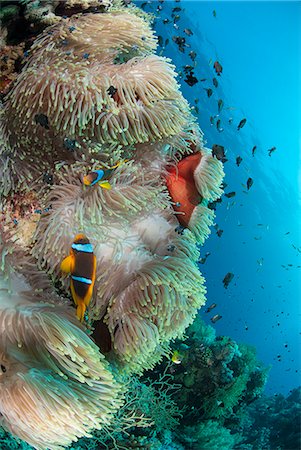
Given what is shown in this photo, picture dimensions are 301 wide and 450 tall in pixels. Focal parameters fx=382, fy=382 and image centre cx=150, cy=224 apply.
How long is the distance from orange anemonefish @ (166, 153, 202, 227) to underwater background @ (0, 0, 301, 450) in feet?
3.53

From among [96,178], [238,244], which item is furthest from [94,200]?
[238,244]

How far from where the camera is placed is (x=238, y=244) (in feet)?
152

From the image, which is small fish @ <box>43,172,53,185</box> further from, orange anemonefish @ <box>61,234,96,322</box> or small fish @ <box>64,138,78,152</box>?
orange anemonefish @ <box>61,234,96,322</box>

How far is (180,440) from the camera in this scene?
581 cm

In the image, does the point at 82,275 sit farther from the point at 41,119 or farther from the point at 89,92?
the point at 89,92

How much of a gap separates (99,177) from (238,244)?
1790 inches

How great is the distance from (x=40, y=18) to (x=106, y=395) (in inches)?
92.7

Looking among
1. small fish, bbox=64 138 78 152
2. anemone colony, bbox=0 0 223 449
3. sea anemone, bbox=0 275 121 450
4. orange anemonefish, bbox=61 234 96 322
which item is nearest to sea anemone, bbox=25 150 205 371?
anemone colony, bbox=0 0 223 449

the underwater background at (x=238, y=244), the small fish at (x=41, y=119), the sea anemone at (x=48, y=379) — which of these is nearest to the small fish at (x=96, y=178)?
the small fish at (x=41, y=119)

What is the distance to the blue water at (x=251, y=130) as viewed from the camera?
29.7m

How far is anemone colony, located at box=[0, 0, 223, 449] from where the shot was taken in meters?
2.17

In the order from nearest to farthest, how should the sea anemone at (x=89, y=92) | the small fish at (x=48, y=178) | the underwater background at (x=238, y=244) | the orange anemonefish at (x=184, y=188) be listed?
the sea anemone at (x=89, y=92)
the small fish at (x=48, y=178)
the orange anemonefish at (x=184, y=188)
the underwater background at (x=238, y=244)

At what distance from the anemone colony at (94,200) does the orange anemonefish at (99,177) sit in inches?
1.9

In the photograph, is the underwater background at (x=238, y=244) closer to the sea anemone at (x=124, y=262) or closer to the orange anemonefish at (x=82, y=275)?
the sea anemone at (x=124, y=262)
